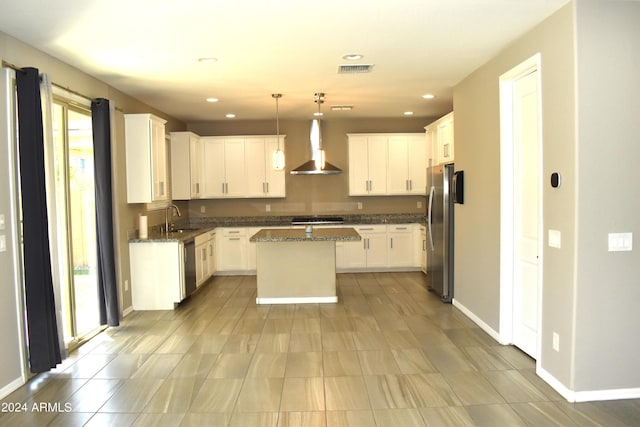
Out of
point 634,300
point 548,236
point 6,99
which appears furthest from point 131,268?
point 634,300

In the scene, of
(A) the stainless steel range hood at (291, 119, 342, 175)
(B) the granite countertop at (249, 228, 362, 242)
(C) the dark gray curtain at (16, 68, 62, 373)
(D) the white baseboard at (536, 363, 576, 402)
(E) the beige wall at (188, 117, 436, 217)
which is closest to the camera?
(D) the white baseboard at (536, 363, 576, 402)

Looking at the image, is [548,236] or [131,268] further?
[131,268]

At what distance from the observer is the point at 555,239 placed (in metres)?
3.41

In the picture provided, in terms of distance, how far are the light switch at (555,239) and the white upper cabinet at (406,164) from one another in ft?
16.0

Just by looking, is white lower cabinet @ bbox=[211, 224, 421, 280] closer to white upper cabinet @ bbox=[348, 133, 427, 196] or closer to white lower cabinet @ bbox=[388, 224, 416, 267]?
white lower cabinet @ bbox=[388, 224, 416, 267]

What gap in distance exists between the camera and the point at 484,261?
4.82 metres

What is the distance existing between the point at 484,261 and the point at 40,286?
4018 mm

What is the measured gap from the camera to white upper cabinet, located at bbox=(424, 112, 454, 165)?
6395mm

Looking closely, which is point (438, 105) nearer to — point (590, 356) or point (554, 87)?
point (554, 87)

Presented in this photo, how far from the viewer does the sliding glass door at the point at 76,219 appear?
4.52 m

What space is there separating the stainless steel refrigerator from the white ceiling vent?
1.70 m

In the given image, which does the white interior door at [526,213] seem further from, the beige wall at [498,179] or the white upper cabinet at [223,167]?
the white upper cabinet at [223,167]

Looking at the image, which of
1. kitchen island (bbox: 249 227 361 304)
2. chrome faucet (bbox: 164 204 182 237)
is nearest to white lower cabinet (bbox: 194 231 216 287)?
chrome faucet (bbox: 164 204 182 237)

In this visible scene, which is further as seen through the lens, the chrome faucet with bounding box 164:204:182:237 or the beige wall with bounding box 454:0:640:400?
the chrome faucet with bounding box 164:204:182:237
